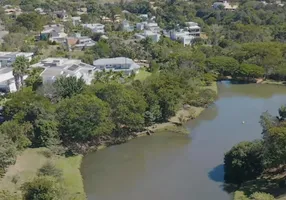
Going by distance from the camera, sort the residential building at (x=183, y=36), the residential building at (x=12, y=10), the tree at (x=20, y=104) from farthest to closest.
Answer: the residential building at (x=12, y=10)
the residential building at (x=183, y=36)
the tree at (x=20, y=104)

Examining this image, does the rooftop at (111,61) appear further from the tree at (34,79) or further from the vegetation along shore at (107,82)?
the tree at (34,79)

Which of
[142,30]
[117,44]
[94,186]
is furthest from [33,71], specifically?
[142,30]

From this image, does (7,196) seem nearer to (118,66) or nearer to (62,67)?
(62,67)

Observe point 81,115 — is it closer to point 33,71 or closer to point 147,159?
point 147,159

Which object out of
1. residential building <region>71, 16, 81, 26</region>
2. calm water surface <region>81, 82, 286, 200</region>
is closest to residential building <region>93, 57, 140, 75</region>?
calm water surface <region>81, 82, 286, 200</region>

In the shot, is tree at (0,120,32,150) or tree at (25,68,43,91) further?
tree at (25,68,43,91)

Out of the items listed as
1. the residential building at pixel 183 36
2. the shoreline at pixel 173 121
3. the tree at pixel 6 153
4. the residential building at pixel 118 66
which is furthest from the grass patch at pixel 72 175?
the residential building at pixel 183 36

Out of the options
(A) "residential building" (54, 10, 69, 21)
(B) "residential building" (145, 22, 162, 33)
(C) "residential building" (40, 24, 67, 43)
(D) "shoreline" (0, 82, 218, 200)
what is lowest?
(B) "residential building" (145, 22, 162, 33)

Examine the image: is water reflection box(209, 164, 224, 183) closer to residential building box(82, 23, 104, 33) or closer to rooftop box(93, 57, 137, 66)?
rooftop box(93, 57, 137, 66)
